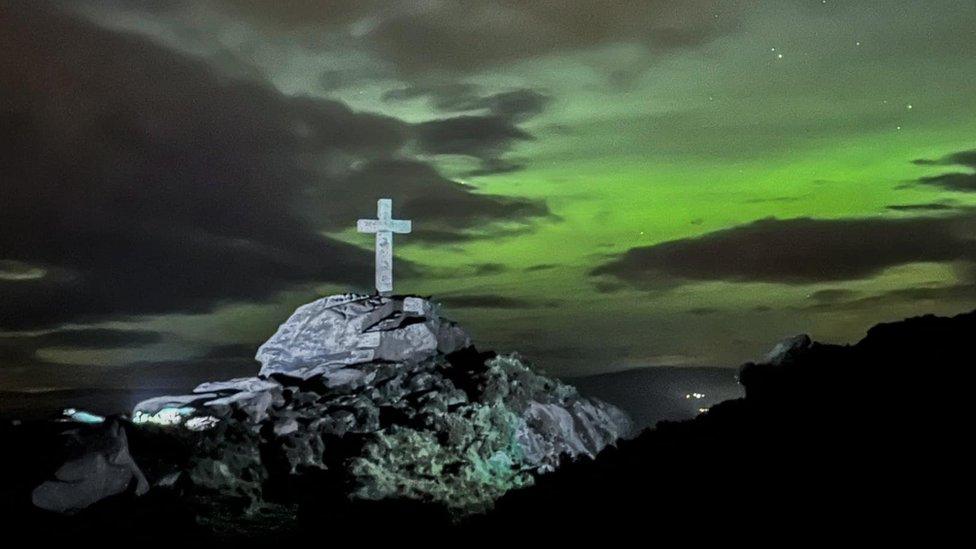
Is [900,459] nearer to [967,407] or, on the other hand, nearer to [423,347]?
[967,407]

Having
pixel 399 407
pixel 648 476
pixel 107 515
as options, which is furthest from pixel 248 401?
pixel 648 476

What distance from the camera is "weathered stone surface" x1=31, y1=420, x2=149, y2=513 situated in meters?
22.7

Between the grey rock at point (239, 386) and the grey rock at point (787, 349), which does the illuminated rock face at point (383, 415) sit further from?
the grey rock at point (787, 349)

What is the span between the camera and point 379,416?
3319 centimetres

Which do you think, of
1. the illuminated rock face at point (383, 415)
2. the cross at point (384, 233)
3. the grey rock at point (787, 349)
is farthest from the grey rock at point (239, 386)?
the grey rock at point (787, 349)

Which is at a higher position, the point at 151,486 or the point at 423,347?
the point at 423,347

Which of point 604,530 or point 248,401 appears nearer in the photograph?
point 604,530

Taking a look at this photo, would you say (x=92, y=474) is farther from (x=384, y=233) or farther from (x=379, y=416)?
(x=384, y=233)

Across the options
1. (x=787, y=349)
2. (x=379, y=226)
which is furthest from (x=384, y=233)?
(x=787, y=349)

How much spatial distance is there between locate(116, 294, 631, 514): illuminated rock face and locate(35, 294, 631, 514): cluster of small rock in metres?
0.06

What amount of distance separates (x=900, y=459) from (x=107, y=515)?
65.0 feet

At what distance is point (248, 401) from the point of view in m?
35.1

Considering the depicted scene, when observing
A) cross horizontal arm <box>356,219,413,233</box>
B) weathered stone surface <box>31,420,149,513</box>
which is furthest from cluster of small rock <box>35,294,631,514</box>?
cross horizontal arm <box>356,219,413,233</box>

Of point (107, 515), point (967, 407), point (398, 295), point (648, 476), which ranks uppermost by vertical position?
point (398, 295)
